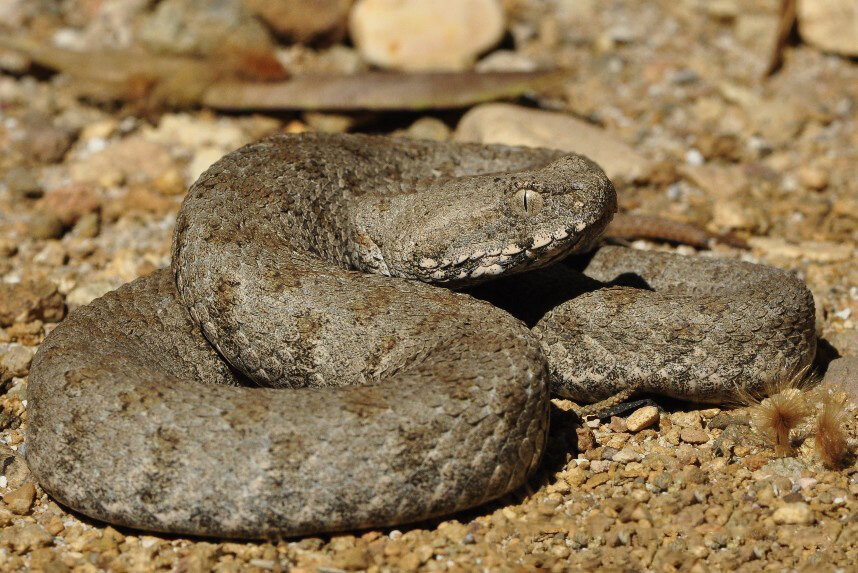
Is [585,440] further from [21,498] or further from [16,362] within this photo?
[16,362]

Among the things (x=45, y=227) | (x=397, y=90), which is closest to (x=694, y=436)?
(x=397, y=90)

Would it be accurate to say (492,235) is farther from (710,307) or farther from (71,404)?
(71,404)

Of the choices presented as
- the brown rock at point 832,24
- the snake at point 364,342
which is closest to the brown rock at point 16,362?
the snake at point 364,342

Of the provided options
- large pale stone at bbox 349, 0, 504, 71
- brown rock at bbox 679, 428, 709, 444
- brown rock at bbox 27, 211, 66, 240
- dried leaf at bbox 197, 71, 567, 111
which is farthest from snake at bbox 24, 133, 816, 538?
large pale stone at bbox 349, 0, 504, 71

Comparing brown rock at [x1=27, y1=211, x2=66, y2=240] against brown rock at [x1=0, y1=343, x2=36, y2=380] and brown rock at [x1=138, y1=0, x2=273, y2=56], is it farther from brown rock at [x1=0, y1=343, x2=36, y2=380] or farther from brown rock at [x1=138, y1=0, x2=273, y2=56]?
brown rock at [x1=138, y1=0, x2=273, y2=56]

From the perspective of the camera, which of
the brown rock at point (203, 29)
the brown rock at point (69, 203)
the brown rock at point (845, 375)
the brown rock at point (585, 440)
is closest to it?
the brown rock at point (585, 440)

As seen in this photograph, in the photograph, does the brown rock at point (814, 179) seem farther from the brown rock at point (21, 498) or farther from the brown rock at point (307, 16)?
the brown rock at point (21, 498)

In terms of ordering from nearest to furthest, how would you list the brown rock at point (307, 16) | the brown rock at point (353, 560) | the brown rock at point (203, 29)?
the brown rock at point (353, 560), the brown rock at point (203, 29), the brown rock at point (307, 16)
